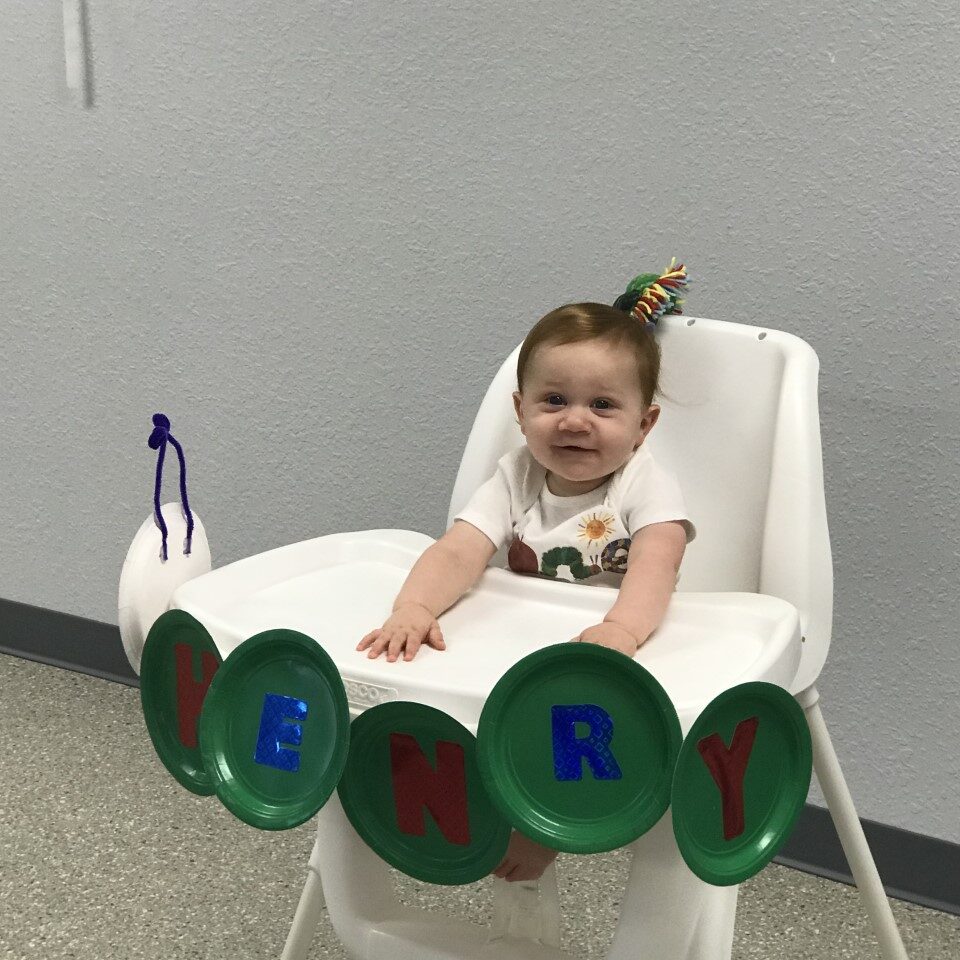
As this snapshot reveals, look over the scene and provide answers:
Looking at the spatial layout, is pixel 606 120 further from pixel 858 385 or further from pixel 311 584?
pixel 311 584

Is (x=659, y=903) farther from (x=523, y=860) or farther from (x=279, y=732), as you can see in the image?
(x=279, y=732)

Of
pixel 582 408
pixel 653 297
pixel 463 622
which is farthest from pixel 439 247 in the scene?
pixel 463 622

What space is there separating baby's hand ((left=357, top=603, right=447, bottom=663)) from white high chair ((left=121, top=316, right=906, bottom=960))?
1 centimetres

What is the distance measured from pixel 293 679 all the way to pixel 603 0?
34.6 inches

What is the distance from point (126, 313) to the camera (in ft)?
5.53

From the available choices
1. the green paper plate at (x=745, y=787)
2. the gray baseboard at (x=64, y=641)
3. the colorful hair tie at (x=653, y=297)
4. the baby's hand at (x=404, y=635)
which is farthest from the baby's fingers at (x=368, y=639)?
the gray baseboard at (x=64, y=641)

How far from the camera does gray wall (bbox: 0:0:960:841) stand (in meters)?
1.23

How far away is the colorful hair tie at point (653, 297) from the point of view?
39.4 inches

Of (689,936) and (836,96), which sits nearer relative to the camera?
(689,936)

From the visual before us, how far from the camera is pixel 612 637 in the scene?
76 cm

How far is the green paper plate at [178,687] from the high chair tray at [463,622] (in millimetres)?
36

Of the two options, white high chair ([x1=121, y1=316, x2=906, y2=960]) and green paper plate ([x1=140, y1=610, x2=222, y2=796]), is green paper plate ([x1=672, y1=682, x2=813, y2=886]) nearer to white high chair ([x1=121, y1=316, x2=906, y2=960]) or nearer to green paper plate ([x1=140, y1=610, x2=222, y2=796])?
white high chair ([x1=121, y1=316, x2=906, y2=960])

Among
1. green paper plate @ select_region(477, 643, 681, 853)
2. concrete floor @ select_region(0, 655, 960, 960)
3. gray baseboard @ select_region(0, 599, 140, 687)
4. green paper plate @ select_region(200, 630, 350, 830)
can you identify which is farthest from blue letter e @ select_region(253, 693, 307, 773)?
gray baseboard @ select_region(0, 599, 140, 687)

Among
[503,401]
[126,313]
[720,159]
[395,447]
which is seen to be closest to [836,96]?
[720,159]
